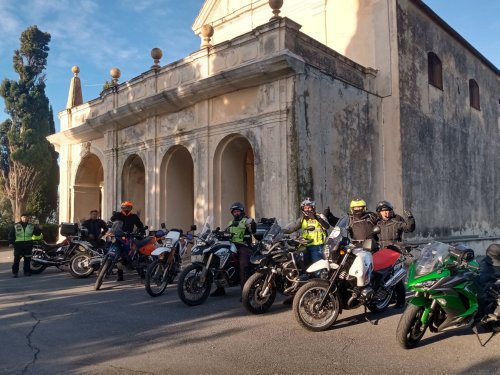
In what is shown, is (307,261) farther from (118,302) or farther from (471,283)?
(118,302)

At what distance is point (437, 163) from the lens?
16516mm

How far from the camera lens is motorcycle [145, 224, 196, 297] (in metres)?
8.23

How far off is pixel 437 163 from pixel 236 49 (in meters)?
8.45

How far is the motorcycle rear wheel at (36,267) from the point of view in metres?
12.3

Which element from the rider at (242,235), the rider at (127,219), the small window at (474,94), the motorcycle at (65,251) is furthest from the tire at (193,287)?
the small window at (474,94)

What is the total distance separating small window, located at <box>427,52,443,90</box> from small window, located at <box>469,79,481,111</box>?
3.16m

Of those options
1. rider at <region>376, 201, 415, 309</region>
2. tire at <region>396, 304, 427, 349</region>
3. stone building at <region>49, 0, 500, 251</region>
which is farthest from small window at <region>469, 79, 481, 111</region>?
tire at <region>396, 304, 427, 349</region>

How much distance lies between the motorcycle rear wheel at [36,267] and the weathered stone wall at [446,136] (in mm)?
10512

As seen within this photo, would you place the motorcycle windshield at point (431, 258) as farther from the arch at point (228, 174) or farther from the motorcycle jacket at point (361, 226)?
the arch at point (228, 174)

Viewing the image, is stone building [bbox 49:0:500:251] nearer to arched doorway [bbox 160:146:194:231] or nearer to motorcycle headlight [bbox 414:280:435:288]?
arched doorway [bbox 160:146:194:231]

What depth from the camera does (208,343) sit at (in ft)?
17.5

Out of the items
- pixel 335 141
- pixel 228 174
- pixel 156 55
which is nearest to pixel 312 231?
pixel 335 141

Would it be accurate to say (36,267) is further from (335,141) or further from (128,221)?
(335,141)

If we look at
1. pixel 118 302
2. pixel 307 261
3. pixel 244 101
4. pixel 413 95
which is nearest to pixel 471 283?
pixel 307 261
